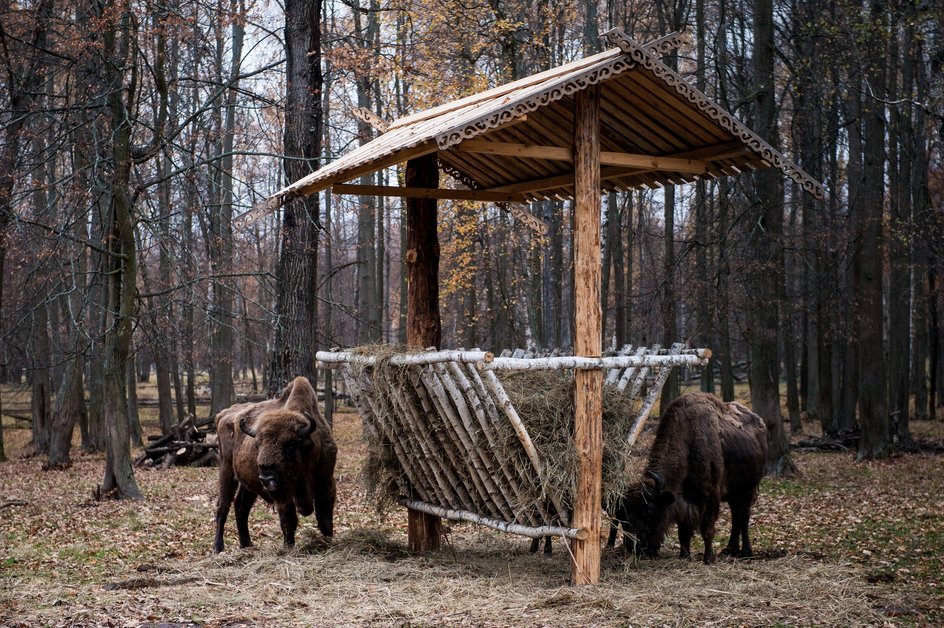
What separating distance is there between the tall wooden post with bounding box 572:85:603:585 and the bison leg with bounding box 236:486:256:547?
428 centimetres

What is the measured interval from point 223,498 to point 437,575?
3.29 meters

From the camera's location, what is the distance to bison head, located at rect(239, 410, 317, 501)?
30.6 ft

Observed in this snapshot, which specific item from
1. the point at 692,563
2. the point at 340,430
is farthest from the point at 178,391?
the point at 692,563

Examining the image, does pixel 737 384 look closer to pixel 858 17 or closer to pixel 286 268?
pixel 858 17

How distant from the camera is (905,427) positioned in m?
21.9

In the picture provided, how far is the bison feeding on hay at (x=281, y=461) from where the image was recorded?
950cm

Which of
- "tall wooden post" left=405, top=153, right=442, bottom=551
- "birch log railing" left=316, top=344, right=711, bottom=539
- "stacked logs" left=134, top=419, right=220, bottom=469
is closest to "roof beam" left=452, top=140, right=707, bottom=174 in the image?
"tall wooden post" left=405, top=153, right=442, bottom=551

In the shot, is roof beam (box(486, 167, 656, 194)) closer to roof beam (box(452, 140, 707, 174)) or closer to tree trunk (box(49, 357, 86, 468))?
roof beam (box(452, 140, 707, 174))

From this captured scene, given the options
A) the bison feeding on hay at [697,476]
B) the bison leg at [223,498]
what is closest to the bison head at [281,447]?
the bison leg at [223,498]

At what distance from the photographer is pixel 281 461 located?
9422 mm

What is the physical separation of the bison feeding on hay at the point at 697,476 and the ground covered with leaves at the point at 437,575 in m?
0.35

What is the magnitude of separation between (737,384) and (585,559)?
3573cm

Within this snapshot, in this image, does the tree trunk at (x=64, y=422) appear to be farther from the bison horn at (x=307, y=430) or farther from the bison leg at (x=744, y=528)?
the bison leg at (x=744, y=528)

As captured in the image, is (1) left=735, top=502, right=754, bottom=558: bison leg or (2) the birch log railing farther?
(1) left=735, top=502, right=754, bottom=558: bison leg
